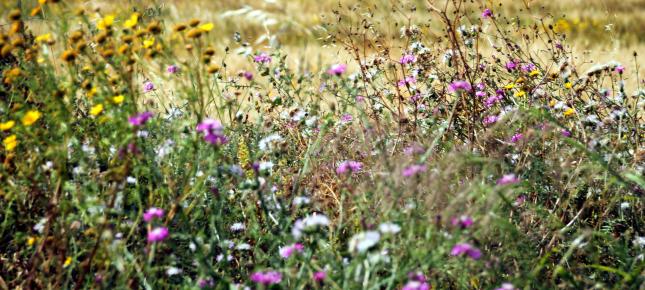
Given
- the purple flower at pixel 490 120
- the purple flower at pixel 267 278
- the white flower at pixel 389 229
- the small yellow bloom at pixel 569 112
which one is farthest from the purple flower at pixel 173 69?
the small yellow bloom at pixel 569 112

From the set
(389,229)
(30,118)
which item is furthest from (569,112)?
(30,118)

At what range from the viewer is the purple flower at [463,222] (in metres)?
1.30

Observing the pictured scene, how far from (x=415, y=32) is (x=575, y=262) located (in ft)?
4.62

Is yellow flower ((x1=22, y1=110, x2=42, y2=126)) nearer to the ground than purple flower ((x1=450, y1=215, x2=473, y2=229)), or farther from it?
farther from it

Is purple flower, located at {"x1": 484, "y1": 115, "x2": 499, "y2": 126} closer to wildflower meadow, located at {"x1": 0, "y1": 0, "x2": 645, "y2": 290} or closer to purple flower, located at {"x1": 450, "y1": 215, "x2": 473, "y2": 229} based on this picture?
wildflower meadow, located at {"x1": 0, "y1": 0, "x2": 645, "y2": 290}

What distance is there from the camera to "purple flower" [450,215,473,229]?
1299 millimetres

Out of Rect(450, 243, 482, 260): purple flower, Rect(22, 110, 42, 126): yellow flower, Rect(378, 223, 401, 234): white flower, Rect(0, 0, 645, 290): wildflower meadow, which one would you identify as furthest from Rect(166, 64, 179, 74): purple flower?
Rect(450, 243, 482, 260): purple flower

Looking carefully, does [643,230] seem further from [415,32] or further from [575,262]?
[415,32]

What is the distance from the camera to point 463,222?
4.28ft

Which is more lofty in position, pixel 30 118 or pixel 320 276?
pixel 30 118

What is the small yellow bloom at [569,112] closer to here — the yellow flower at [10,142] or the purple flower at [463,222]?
the purple flower at [463,222]

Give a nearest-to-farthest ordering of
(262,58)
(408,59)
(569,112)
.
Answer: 1. (569,112)
2. (262,58)
3. (408,59)

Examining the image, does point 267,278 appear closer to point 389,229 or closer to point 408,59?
point 389,229

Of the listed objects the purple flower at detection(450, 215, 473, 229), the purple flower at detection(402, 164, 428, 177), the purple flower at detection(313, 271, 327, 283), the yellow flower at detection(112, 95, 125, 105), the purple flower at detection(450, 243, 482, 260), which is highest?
the yellow flower at detection(112, 95, 125, 105)
